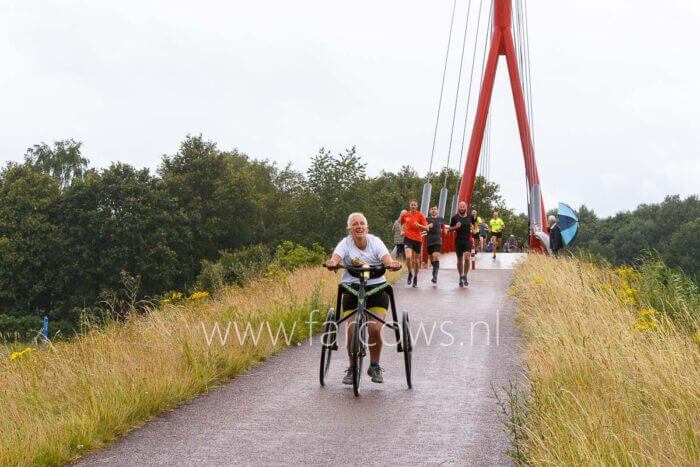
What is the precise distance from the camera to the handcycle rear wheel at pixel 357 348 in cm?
768

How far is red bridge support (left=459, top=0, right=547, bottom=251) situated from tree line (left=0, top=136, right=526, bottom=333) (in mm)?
20358

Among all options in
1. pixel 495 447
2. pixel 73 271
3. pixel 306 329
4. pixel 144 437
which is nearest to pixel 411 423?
pixel 495 447

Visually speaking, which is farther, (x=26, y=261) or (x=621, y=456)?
(x=26, y=261)

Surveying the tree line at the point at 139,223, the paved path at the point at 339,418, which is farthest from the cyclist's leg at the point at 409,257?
the tree line at the point at 139,223

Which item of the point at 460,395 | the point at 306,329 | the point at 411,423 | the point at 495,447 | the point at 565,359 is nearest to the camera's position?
the point at 495,447

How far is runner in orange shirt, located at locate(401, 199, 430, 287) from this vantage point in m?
18.2

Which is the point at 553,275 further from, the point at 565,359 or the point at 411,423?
the point at 411,423

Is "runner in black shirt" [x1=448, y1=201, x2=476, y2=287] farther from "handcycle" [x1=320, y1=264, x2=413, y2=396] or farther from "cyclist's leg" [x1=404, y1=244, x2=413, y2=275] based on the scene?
"handcycle" [x1=320, y1=264, x2=413, y2=396]

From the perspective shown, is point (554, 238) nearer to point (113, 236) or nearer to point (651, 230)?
point (113, 236)

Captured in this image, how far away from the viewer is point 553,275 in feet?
50.2

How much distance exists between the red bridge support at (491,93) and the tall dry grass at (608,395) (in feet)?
65.2

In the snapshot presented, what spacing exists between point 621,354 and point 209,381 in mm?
3612

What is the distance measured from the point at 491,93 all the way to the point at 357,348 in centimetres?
2283

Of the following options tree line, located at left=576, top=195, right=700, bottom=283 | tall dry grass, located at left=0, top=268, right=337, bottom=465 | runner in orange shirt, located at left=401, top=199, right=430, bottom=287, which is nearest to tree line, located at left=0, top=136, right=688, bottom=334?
runner in orange shirt, located at left=401, top=199, right=430, bottom=287
